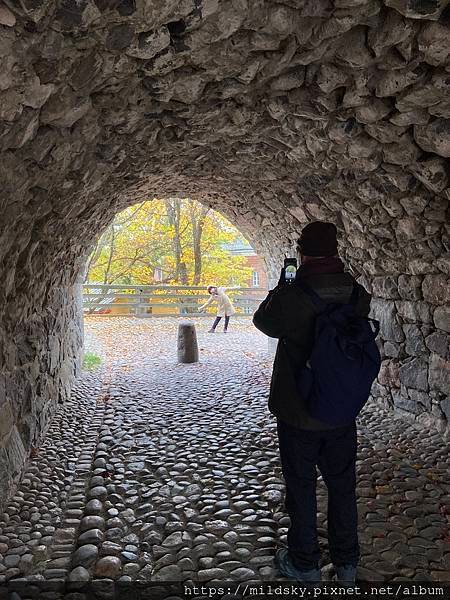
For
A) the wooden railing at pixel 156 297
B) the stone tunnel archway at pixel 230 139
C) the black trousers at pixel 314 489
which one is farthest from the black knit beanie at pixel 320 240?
the wooden railing at pixel 156 297

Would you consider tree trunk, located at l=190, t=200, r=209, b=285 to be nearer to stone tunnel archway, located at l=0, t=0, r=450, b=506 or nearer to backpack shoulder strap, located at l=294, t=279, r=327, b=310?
stone tunnel archway, located at l=0, t=0, r=450, b=506

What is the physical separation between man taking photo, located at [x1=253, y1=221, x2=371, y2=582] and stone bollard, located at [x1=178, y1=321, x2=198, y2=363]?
631 centimetres

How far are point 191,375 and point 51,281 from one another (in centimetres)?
319

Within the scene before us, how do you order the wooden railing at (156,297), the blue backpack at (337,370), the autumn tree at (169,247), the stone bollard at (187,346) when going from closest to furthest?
the blue backpack at (337,370) → the stone bollard at (187,346) → the wooden railing at (156,297) → the autumn tree at (169,247)

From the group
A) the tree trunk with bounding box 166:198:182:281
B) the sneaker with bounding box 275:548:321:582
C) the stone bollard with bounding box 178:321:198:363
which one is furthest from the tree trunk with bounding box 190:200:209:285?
the sneaker with bounding box 275:548:321:582

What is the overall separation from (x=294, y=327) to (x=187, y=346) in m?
6.48

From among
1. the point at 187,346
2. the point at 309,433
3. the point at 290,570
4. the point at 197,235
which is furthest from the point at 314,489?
the point at 197,235

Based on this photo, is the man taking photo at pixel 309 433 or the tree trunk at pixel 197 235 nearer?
the man taking photo at pixel 309 433

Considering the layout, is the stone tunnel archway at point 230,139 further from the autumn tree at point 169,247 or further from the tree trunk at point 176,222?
the autumn tree at point 169,247

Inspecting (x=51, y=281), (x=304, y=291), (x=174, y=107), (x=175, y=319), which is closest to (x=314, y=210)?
(x=174, y=107)

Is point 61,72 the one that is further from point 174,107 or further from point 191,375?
point 191,375

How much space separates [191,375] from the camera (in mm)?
7578

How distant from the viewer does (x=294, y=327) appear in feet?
7.61

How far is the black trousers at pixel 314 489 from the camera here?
2344 mm
